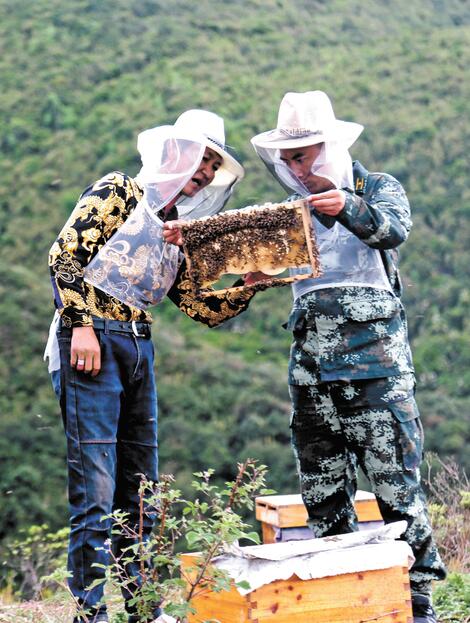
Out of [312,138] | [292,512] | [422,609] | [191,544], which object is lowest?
[292,512]

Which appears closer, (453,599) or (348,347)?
(348,347)

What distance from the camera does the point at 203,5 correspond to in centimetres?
3806

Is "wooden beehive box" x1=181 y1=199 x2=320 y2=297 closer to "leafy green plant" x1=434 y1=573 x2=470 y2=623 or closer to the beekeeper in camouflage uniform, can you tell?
the beekeeper in camouflage uniform

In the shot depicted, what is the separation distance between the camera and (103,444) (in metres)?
3.76

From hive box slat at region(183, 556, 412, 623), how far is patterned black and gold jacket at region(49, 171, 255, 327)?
1115mm

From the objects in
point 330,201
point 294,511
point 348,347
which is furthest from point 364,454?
point 330,201

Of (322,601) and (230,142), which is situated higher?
(322,601)

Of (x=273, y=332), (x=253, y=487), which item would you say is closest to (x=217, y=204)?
(x=253, y=487)

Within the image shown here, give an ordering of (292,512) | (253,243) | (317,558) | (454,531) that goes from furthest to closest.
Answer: (454,531)
(292,512)
(253,243)
(317,558)

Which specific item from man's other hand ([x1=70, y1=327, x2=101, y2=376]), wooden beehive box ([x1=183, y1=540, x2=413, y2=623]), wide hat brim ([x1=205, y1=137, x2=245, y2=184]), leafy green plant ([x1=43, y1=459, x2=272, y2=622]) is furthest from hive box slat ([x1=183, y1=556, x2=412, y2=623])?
wide hat brim ([x1=205, y1=137, x2=245, y2=184])

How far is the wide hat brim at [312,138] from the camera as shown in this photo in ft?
13.5

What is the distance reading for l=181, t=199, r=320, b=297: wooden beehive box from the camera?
3932 mm

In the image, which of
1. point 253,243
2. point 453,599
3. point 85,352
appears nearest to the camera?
point 85,352

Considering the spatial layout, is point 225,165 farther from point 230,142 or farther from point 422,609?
point 230,142
